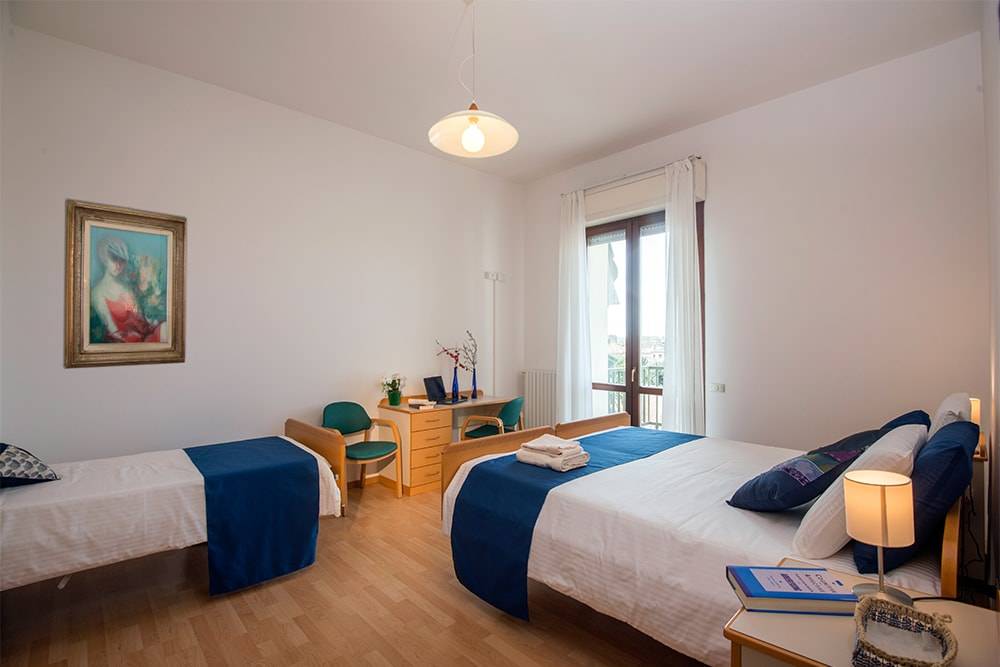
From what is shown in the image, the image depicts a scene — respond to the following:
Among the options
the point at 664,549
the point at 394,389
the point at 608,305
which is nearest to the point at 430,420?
the point at 394,389

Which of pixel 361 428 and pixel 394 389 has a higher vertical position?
pixel 394 389

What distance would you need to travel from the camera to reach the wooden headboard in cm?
312

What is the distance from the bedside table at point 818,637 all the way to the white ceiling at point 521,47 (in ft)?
9.72

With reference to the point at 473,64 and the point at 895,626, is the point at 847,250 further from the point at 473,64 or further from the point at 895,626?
the point at 895,626

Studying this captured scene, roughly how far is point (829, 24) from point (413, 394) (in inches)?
167

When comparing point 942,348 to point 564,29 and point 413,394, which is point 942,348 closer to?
point 564,29

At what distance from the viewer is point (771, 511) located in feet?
6.31

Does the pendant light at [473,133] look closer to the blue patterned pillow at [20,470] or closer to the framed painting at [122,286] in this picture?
the framed painting at [122,286]

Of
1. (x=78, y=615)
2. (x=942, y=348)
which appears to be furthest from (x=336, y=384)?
(x=942, y=348)

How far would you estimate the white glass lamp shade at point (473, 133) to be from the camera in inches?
89.4

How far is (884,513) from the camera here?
121 cm

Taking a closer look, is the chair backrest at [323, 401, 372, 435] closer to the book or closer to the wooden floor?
the wooden floor

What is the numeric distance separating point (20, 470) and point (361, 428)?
2267mm

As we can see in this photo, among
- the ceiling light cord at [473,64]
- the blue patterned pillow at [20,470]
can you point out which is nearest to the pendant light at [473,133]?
the ceiling light cord at [473,64]
